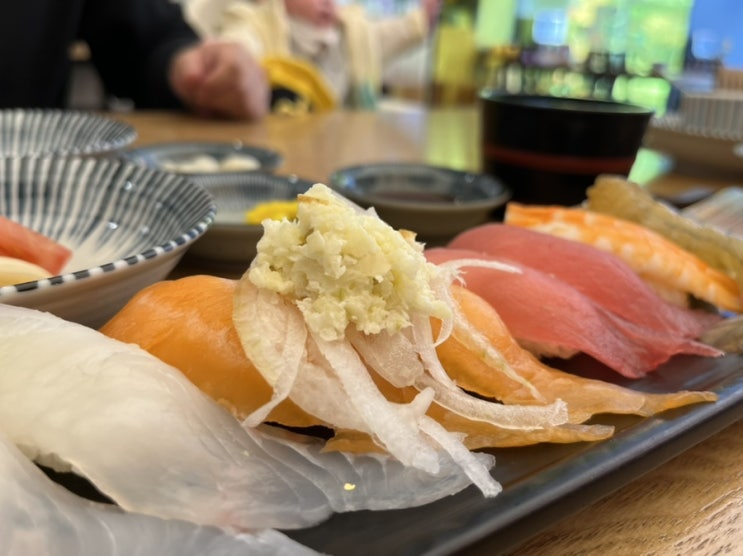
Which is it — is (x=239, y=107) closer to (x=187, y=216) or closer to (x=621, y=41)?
(x=187, y=216)

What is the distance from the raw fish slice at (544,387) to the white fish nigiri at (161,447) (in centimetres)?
9

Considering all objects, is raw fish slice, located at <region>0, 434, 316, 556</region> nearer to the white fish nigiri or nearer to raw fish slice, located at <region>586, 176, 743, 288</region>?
the white fish nigiri

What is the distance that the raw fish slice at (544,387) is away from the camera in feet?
1.88

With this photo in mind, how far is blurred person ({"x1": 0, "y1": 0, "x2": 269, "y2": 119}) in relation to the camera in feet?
6.93

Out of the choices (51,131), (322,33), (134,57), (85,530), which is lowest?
(85,530)

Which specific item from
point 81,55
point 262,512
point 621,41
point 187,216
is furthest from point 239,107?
point 621,41

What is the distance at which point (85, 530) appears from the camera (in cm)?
40

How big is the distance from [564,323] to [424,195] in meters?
0.51

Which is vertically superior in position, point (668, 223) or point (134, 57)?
point (134, 57)

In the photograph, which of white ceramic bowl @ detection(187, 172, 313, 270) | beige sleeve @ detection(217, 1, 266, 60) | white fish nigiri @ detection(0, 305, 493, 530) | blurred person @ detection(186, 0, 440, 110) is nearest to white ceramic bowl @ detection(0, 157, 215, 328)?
white ceramic bowl @ detection(187, 172, 313, 270)

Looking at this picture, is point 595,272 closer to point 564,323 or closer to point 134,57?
point 564,323

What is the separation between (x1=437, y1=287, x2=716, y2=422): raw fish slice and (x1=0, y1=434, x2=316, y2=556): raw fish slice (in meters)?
0.23

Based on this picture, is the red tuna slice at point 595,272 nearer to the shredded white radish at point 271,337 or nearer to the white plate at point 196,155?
the shredded white radish at point 271,337

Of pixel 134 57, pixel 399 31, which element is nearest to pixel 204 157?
pixel 134 57
